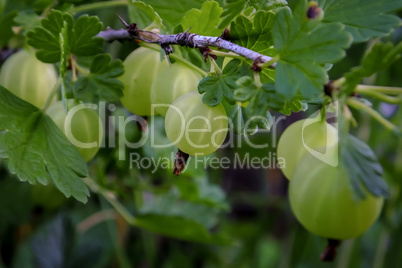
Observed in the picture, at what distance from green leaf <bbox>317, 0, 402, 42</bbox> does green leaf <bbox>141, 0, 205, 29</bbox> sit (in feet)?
0.33

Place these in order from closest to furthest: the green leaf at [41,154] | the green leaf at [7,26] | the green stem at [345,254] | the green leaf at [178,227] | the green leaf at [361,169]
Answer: the green leaf at [361,169]
the green leaf at [41,154]
the green leaf at [7,26]
the green leaf at [178,227]
the green stem at [345,254]

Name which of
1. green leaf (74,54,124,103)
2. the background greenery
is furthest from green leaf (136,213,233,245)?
green leaf (74,54,124,103)

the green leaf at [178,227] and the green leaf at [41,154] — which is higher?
the green leaf at [41,154]

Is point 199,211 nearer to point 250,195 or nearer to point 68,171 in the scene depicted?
point 250,195

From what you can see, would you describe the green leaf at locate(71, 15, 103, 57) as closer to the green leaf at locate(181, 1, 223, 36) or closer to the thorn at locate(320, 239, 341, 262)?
the green leaf at locate(181, 1, 223, 36)

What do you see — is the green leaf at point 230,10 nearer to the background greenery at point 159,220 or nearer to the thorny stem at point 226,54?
the thorny stem at point 226,54

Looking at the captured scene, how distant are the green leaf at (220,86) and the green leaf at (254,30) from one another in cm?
2

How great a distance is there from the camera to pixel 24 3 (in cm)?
53

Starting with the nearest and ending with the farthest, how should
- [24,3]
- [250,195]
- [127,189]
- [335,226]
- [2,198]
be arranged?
[335,226] < [24,3] < [2,198] < [127,189] < [250,195]

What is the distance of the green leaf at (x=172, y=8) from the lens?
1.27 feet

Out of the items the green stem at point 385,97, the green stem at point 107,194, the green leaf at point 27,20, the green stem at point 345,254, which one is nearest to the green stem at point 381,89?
the green stem at point 385,97

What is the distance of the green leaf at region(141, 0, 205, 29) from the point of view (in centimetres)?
39

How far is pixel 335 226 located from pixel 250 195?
84 centimetres

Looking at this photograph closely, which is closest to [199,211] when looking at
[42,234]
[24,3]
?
[42,234]
